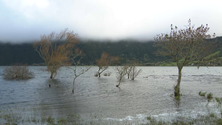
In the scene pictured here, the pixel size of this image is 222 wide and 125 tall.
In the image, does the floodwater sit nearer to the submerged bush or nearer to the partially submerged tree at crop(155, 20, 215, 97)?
the partially submerged tree at crop(155, 20, 215, 97)

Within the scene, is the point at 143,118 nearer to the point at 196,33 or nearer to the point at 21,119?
the point at 21,119

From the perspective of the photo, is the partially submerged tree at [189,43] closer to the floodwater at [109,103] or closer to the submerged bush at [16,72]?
the floodwater at [109,103]

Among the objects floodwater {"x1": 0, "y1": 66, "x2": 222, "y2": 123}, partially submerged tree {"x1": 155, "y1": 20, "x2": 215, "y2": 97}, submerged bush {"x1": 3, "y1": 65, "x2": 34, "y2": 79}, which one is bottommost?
floodwater {"x1": 0, "y1": 66, "x2": 222, "y2": 123}

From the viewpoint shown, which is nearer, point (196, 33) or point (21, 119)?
point (21, 119)

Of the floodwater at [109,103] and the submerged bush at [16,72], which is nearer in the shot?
the floodwater at [109,103]

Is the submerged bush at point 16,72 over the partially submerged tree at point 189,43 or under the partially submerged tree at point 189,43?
under

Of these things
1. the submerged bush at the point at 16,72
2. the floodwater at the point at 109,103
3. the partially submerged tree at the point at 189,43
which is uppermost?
the partially submerged tree at the point at 189,43

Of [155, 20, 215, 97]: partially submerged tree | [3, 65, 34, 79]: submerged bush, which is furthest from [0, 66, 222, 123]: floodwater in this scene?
[3, 65, 34, 79]: submerged bush

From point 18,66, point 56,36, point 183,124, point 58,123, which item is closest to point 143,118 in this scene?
point 183,124

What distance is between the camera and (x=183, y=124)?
49.9 ft

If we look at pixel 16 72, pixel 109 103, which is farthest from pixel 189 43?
pixel 16 72

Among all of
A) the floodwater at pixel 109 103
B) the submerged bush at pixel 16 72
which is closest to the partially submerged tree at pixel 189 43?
the floodwater at pixel 109 103

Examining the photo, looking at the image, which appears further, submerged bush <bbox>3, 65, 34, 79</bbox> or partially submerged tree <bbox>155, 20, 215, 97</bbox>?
submerged bush <bbox>3, 65, 34, 79</bbox>

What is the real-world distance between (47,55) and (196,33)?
194ft
